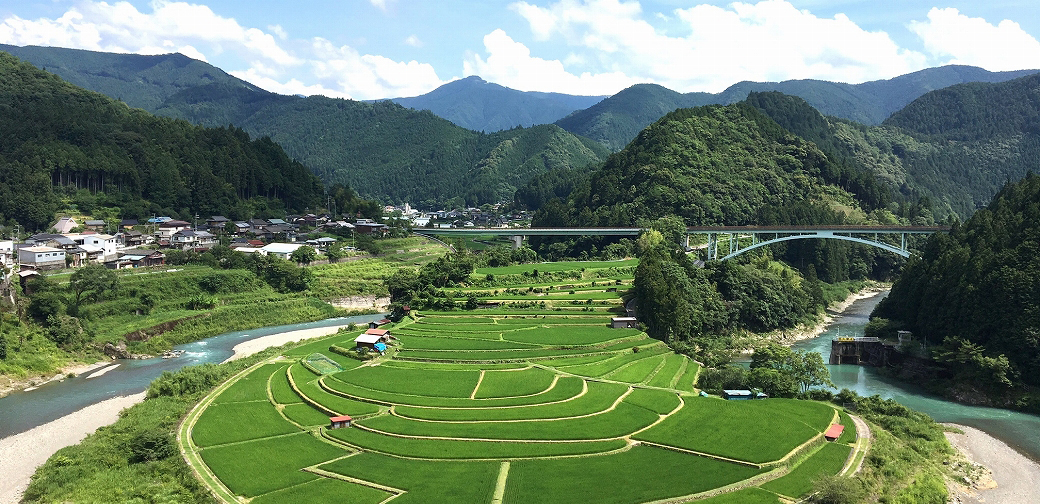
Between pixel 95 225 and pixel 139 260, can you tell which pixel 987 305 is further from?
pixel 95 225

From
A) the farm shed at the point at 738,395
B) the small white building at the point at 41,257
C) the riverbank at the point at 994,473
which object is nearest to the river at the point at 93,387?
the small white building at the point at 41,257

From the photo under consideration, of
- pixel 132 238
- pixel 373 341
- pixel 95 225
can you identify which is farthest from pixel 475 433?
pixel 95 225

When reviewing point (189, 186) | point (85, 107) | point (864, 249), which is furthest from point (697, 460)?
point (85, 107)

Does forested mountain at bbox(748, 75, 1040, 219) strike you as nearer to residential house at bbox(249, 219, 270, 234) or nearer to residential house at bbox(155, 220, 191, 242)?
residential house at bbox(249, 219, 270, 234)

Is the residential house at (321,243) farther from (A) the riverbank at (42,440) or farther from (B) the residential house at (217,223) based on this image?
(A) the riverbank at (42,440)

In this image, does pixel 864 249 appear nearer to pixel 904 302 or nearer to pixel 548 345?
pixel 904 302

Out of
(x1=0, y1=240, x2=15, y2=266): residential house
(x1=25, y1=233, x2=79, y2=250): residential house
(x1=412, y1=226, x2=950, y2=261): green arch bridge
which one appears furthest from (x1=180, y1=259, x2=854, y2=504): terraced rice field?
(x1=412, y1=226, x2=950, y2=261): green arch bridge
